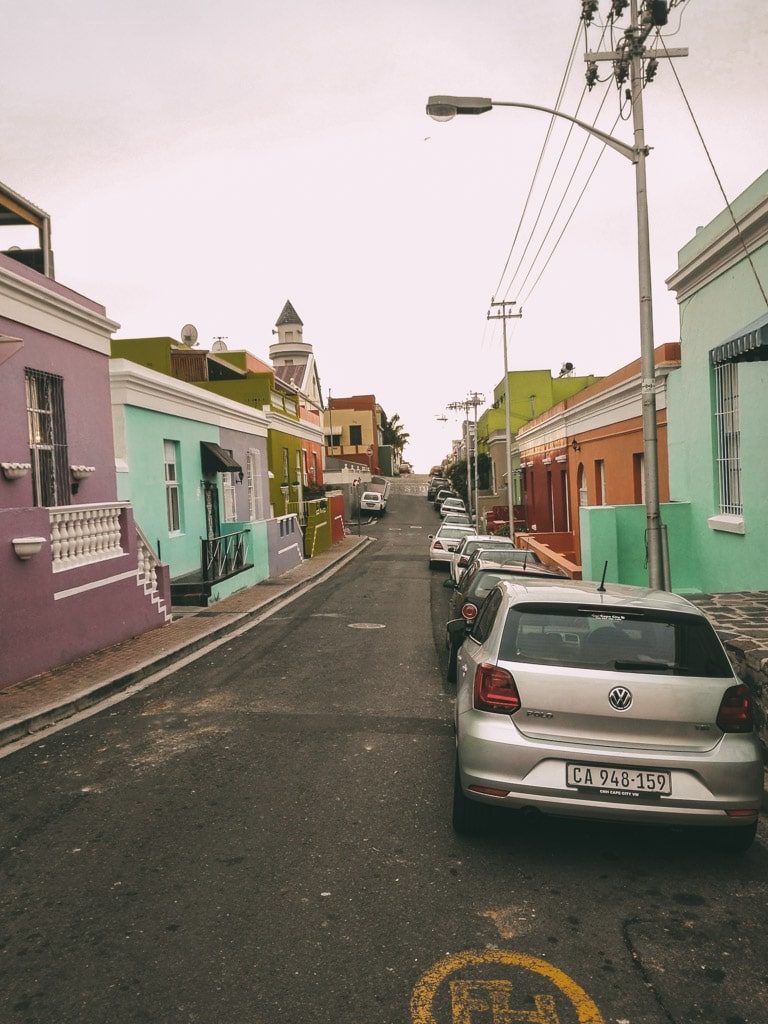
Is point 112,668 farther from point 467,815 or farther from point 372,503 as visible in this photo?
point 372,503

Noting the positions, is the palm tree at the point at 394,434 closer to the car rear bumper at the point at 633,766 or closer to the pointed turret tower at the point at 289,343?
the pointed turret tower at the point at 289,343

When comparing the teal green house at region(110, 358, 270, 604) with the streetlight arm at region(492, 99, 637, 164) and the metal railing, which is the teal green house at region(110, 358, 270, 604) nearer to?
the metal railing

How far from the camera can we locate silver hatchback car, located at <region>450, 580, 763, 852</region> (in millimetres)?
4602

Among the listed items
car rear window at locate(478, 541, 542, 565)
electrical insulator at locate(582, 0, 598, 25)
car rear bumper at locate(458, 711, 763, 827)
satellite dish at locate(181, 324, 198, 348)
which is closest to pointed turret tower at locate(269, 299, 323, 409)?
satellite dish at locate(181, 324, 198, 348)

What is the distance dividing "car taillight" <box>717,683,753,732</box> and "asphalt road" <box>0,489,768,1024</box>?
0.85 meters

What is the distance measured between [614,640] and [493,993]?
2206 mm

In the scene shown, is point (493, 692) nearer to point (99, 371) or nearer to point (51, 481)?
point (51, 481)

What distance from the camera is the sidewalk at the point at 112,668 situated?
323 inches

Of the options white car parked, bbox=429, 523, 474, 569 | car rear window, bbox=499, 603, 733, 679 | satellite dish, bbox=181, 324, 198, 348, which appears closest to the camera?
car rear window, bbox=499, 603, 733, 679

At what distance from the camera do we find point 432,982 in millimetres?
3557

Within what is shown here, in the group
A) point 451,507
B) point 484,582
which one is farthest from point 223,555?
point 451,507

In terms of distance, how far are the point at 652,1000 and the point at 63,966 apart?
262cm

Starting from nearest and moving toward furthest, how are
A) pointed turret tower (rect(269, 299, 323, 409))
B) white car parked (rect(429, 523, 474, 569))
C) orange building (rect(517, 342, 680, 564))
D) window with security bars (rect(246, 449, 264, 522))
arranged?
orange building (rect(517, 342, 680, 564)) < window with security bars (rect(246, 449, 264, 522)) < white car parked (rect(429, 523, 474, 569)) < pointed turret tower (rect(269, 299, 323, 409))

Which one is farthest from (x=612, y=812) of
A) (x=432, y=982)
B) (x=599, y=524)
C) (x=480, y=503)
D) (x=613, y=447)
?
(x=480, y=503)
